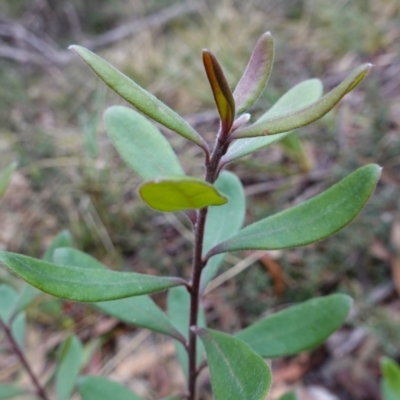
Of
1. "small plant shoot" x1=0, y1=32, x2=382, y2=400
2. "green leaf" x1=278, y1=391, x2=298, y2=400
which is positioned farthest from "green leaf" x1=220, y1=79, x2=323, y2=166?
"green leaf" x1=278, y1=391, x2=298, y2=400

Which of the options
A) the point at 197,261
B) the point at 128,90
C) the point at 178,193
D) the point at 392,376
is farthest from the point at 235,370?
the point at 392,376

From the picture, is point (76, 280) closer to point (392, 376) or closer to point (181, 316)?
point (181, 316)

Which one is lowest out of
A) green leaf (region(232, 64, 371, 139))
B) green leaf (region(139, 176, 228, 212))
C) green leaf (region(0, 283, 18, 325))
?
green leaf (region(0, 283, 18, 325))

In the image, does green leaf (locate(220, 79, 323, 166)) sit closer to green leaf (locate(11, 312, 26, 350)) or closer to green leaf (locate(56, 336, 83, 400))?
green leaf (locate(56, 336, 83, 400))

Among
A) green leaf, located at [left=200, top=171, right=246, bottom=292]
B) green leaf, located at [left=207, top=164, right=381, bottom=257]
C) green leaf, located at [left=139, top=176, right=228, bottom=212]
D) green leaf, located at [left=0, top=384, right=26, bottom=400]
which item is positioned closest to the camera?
green leaf, located at [left=139, top=176, right=228, bottom=212]

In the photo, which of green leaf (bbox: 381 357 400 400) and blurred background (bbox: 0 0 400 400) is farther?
blurred background (bbox: 0 0 400 400)

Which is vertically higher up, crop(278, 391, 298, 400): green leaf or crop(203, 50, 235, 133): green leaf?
crop(203, 50, 235, 133): green leaf

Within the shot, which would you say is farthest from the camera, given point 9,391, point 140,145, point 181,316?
A: point 9,391
